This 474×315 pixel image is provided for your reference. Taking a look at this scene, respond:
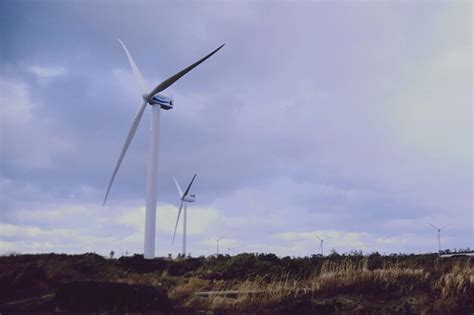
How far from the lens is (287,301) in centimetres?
1327

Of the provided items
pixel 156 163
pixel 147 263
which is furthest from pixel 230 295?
pixel 156 163

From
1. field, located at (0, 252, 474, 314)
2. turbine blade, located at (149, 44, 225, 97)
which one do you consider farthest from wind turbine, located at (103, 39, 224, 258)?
field, located at (0, 252, 474, 314)

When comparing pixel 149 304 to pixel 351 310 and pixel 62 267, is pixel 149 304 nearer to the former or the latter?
pixel 351 310

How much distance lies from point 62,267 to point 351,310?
527 inches

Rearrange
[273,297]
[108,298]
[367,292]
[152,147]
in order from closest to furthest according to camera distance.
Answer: [108,298] → [273,297] → [367,292] → [152,147]

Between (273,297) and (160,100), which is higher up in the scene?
(160,100)

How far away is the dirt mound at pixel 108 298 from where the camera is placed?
1300 centimetres

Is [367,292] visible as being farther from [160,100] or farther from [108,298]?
[160,100]

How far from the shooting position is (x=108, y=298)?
43.7 ft

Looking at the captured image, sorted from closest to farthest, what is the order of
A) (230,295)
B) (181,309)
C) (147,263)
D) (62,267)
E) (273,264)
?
1. (181,309)
2. (230,295)
3. (62,267)
4. (273,264)
5. (147,263)

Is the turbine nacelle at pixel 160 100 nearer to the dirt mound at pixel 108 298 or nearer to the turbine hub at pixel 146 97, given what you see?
the turbine hub at pixel 146 97

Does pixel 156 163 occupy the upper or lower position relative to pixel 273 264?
upper

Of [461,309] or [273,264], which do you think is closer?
[461,309]

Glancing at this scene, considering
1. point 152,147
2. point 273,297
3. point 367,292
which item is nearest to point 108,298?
point 273,297
